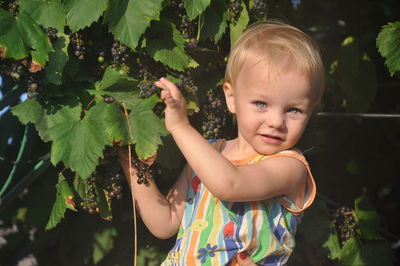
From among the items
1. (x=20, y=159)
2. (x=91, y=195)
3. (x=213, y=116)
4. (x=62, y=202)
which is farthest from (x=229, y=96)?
(x=20, y=159)

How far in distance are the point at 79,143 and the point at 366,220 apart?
1458 mm

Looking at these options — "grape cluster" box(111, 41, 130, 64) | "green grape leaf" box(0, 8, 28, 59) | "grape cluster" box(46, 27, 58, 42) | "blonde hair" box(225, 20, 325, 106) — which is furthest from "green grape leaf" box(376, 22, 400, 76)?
"green grape leaf" box(0, 8, 28, 59)

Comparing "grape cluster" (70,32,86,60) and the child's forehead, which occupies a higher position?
"grape cluster" (70,32,86,60)

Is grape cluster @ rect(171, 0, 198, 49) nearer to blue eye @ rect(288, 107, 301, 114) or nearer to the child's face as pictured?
the child's face

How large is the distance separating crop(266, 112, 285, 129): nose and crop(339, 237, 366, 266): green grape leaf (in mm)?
999

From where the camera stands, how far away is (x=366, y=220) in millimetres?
2688

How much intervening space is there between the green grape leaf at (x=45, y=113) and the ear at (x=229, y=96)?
1.66 feet

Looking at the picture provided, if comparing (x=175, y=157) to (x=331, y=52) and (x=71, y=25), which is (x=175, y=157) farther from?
(x=331, y=52)

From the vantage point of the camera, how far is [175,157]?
2139 millimetres

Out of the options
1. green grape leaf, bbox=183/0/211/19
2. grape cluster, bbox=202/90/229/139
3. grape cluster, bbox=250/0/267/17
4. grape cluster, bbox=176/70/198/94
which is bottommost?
grape cluster, bbox=202/90/229/139

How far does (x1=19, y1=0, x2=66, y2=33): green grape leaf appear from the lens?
76.9 inches

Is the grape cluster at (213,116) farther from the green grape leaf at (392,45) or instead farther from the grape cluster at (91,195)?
the green grape leaf at (392,45)

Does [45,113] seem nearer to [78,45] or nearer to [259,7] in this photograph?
[78,45]

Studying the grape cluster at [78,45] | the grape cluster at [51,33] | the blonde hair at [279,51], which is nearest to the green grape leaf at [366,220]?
the blonde hair at [279,51]
